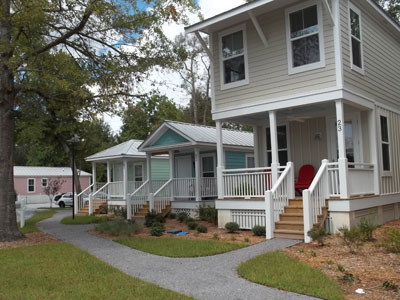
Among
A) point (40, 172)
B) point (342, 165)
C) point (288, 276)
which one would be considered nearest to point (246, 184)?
point (342, 165)

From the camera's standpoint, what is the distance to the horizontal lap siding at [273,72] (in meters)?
10.1

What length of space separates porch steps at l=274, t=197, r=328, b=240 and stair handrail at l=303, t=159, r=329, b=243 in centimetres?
23

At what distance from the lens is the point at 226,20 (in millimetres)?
11805

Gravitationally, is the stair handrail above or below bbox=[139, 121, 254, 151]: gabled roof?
below

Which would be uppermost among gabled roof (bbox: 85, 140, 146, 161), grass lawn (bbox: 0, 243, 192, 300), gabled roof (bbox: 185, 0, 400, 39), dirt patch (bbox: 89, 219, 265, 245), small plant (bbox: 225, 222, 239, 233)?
gabled roof (bbox: 185, 0, 400, 39)

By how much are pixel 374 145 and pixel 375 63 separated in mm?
2745

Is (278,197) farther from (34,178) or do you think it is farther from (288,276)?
(34,178)

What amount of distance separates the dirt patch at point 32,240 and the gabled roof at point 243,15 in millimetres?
7724

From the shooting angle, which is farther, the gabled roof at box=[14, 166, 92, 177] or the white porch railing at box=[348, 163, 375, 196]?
the gabled roof at box=[14, 166, 92, 177]

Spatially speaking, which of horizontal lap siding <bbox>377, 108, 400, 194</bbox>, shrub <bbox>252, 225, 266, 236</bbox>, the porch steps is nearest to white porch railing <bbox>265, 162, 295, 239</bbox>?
the porch steps

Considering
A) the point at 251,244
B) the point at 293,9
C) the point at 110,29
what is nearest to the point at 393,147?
the point at 293,9

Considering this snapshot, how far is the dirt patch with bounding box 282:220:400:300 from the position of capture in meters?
5.42

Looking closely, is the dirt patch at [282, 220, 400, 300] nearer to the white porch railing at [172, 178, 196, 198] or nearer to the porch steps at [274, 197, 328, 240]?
the porch steps at [274, 197, 328, 240]

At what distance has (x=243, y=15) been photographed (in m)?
11.4
